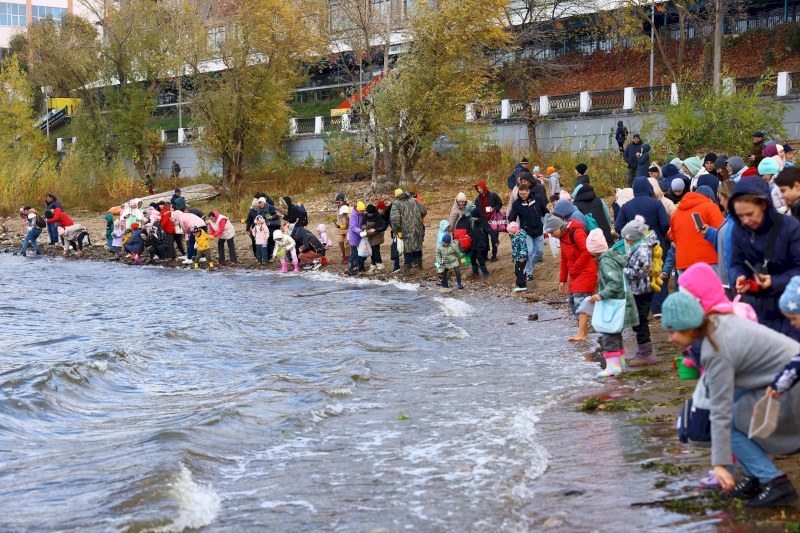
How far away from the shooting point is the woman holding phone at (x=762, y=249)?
6586 millimetres

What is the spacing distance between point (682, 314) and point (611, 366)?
5271 millimetres

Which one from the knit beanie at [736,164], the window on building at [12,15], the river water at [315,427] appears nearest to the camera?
the river water at [315,427]

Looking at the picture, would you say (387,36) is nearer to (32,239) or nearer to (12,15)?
(32,239)

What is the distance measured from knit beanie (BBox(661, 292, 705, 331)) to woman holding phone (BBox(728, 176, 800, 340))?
1312 mm

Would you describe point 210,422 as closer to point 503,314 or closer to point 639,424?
point 639,424

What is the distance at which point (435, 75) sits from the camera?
3384cm

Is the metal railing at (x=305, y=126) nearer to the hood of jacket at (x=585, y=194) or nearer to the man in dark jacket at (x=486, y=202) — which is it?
the man in dark jacket at (x=486, y=202)

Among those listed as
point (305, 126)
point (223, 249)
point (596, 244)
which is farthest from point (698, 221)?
point (305, 126)

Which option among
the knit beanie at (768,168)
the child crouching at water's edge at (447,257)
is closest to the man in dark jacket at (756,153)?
the child crouching at water's edge at (447,257)

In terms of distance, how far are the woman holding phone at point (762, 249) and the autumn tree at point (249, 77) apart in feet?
119

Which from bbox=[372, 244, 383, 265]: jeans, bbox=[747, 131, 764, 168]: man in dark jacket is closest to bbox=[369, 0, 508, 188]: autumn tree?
bbox=[372, 244, 383, 265]: jeans

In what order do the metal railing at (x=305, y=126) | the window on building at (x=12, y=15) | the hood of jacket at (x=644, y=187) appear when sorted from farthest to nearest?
the window on building at (x=12, y=15), the metal railing at (x=305, y=126), the hood of jacket at (x=644, y=187)

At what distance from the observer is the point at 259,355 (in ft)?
48.3

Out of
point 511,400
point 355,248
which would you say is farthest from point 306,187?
point 511,400
